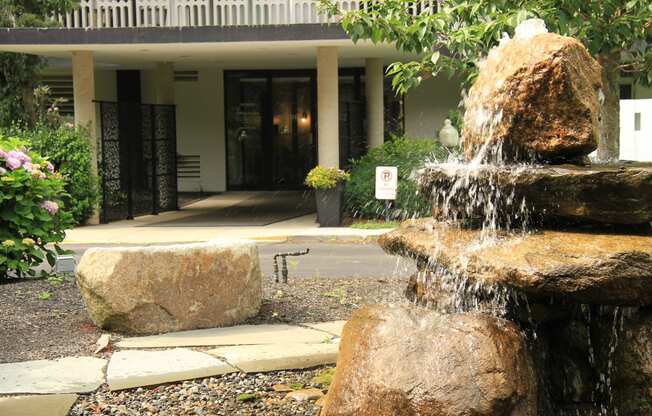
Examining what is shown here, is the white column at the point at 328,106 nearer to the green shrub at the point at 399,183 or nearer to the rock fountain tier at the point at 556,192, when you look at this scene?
the green shrub at the point at 399,183


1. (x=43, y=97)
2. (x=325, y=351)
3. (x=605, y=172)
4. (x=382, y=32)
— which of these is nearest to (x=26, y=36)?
(x=43, y=97)

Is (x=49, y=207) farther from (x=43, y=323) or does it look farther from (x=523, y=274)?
(x=523, y=274)

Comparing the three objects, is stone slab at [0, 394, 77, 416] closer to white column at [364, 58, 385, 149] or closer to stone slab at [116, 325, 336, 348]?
stone slab at [116, 325, 336, 348]

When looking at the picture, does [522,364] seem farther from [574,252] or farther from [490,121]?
[490,121]

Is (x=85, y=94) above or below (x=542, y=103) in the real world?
above

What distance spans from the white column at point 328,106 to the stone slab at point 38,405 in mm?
13491

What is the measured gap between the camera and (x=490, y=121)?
5707mm

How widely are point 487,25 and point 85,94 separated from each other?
13788mm

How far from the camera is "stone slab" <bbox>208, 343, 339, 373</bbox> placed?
21.7 ft

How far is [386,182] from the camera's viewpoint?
1725 centimetres

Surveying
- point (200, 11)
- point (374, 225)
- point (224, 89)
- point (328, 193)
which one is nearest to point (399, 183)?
point (374, 225)

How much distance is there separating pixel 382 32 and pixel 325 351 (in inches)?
110

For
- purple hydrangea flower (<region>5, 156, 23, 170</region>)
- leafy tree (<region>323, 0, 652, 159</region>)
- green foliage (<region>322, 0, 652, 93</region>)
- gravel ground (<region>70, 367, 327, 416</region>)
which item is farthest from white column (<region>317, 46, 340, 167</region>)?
gravel ground (<region>70, 367, 327, 416</region>)

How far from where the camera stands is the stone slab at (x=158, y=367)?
626 cm
